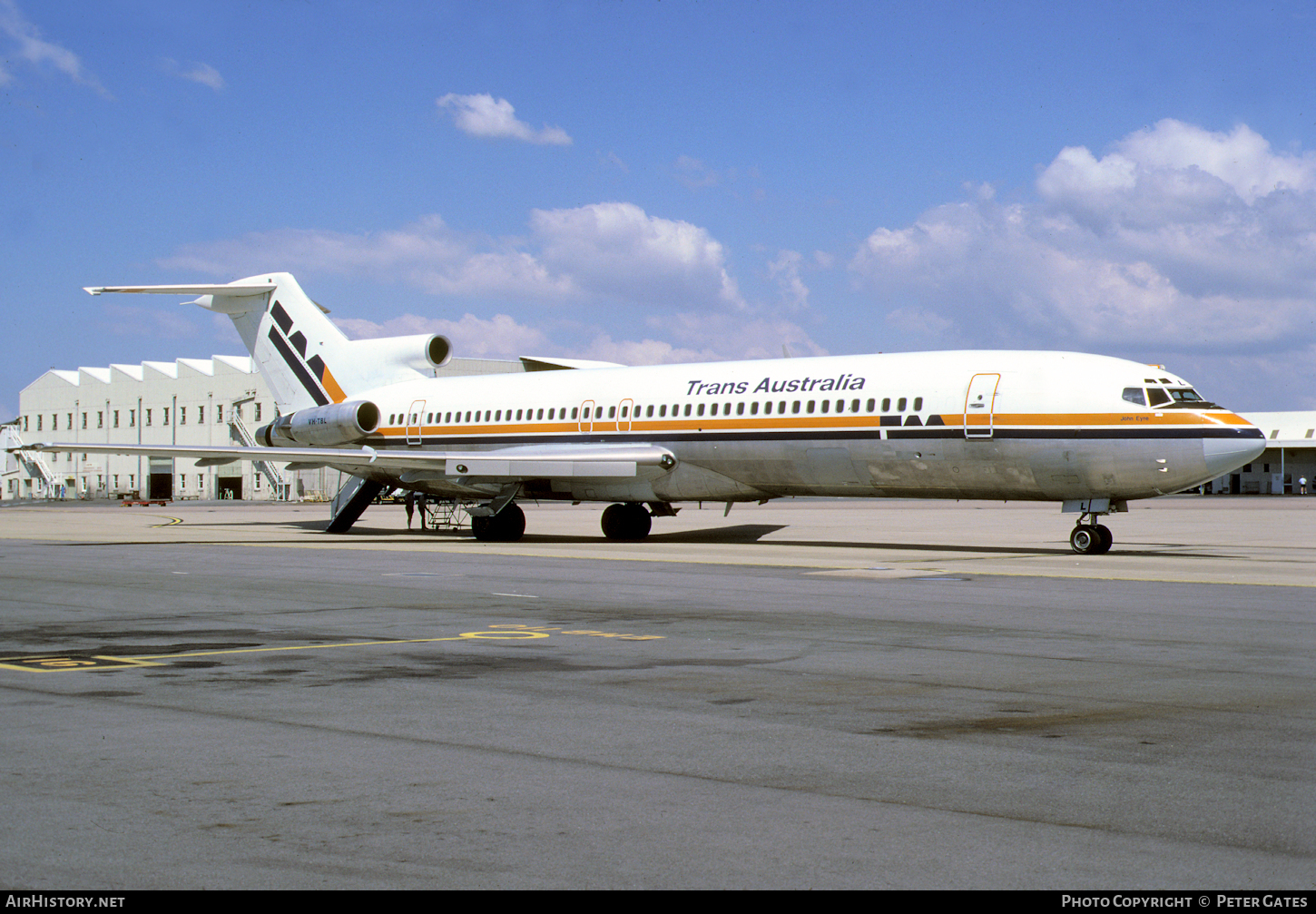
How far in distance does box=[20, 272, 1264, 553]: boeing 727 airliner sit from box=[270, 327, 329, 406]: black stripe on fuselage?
0.06m

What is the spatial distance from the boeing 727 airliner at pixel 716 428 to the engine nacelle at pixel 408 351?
0.06m

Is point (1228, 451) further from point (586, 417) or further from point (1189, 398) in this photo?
point (586, 417)

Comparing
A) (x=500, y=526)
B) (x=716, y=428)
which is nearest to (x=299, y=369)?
(x=500, y=526)

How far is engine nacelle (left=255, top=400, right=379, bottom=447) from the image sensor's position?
3778 centimetres

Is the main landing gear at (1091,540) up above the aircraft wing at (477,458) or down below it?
below

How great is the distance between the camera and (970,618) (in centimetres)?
1474

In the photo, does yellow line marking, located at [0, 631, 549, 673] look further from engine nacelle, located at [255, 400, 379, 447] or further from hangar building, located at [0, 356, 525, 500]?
hangar building, located at [0, 356, 525, 500]

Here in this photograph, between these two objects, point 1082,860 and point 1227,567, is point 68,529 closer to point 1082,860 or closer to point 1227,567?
point 1227,567

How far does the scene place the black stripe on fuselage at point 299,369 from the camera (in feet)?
134

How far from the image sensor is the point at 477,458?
32781 millimetres

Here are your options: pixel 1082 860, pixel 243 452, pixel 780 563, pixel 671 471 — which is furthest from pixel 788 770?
pixel 243 452

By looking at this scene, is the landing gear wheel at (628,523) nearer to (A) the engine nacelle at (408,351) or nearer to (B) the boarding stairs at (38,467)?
(A) the engine nacelle at (408,351)

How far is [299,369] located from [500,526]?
10851mm

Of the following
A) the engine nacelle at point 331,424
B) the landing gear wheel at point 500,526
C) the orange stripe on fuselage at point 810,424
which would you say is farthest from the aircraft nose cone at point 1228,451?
the engine nacelle at point 331,424
